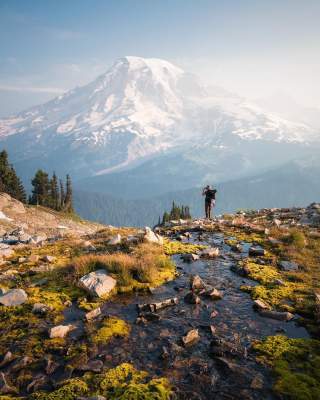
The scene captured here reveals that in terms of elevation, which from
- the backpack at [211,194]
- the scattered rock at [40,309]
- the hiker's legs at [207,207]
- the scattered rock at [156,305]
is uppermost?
the backpack at [211,194]

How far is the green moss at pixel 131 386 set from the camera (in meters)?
6.37

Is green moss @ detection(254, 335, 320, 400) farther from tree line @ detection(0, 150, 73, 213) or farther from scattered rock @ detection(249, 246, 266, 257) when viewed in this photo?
tree line @ detection(0, 150, 73, 213)

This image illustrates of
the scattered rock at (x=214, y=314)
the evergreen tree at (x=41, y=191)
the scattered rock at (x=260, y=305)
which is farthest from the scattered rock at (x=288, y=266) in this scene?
the evergreen tree at (x=41, y=191)

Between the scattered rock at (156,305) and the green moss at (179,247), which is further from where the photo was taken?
the green moss at (179,247)

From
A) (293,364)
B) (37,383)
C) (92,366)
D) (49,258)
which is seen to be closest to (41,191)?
(49,258)

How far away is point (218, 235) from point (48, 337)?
519 inches

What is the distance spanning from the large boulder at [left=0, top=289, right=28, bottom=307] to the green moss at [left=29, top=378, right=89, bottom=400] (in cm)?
435

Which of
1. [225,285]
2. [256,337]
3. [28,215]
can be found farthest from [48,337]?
[28,215]

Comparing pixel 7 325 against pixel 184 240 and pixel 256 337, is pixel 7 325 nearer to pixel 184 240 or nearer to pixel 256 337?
pixel 256 337

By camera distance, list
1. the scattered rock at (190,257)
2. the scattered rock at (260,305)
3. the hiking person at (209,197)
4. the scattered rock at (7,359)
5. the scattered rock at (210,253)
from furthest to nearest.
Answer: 1. the hiking person at (209,197)
2. the scattered rock at (210,253)
3. the scattered rock at (190,257)
4. the scattered rock at (260,305)
5. the scattered rock at (7,359)

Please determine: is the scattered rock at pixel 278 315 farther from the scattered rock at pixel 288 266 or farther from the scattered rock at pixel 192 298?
the scattered rock at pixel 288 266

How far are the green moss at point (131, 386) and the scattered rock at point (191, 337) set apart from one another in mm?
1459

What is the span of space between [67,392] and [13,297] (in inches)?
194

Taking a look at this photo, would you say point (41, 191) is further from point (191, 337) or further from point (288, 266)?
point (191, 337)
